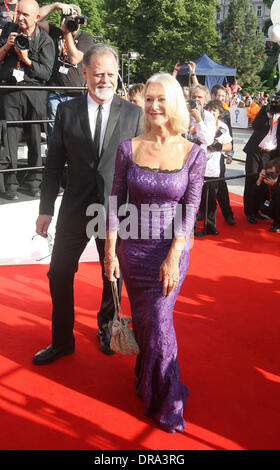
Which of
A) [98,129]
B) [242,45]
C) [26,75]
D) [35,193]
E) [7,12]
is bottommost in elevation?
[35,193]

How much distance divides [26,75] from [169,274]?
143 inches

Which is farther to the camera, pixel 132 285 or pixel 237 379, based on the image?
pixel 237 379

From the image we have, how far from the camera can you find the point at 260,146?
6398 millimetres

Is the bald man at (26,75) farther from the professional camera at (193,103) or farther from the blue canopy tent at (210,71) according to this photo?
the blue canopy tent at (210,71)

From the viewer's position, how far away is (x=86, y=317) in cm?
384

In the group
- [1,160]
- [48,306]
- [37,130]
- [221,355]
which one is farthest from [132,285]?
[37,130]

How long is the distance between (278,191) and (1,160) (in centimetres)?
383

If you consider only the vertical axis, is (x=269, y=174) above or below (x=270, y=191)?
above

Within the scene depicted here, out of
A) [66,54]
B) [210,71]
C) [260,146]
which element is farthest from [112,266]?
[210,71]

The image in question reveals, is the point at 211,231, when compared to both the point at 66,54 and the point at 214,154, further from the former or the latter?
the point at 66,54

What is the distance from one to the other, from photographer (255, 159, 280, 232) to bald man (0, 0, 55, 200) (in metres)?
3.11

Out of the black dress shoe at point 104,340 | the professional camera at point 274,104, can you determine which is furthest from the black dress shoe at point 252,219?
the black dress shoe at point 104,340

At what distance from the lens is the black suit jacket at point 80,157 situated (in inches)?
110
